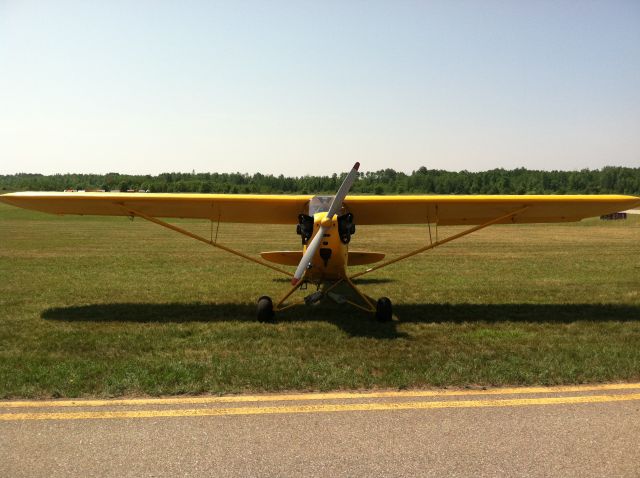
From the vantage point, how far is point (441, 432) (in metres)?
3.76

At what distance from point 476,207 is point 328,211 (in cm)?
305

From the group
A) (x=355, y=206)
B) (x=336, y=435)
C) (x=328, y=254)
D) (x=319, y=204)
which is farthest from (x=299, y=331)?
(x=336, y=435)

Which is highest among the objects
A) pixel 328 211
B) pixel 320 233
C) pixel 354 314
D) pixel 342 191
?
pixel 342 191

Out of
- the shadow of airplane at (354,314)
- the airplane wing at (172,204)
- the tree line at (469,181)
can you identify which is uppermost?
the tree line at (469,181)

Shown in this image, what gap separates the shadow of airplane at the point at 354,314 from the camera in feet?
24.8

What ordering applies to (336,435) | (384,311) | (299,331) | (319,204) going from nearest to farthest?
1. (336,435)
2. (299,331)
3. (384,311)
4. (319,204)

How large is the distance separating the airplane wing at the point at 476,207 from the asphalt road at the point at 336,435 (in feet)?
14.1

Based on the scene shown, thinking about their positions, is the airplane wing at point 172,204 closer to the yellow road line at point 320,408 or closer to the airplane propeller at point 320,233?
the airplane propeller at point 320,233

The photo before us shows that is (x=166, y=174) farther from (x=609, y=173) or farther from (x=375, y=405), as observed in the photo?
(x=375, y=405)

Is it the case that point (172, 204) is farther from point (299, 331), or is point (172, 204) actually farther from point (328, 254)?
point (299, 331)

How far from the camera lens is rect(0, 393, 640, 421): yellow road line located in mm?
4035

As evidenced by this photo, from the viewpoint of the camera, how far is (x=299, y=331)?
22.5 feet

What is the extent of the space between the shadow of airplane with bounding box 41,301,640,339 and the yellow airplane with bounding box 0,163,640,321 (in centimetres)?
30

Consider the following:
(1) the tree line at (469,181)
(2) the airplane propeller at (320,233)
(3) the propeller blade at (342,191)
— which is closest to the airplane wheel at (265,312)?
(2) the airplane propeller at (320,233)
